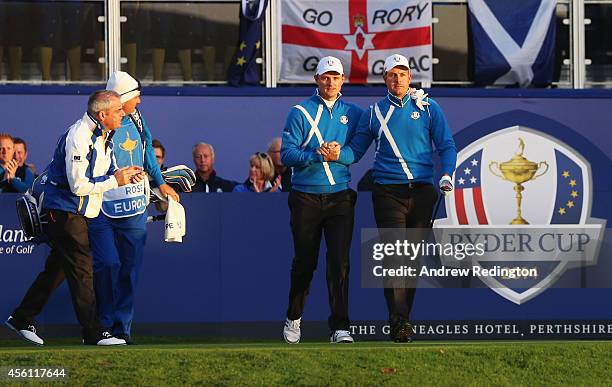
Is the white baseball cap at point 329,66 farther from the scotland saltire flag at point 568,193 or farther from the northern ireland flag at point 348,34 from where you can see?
the northern ireland flag at point 348,34

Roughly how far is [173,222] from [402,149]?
1.88 metres

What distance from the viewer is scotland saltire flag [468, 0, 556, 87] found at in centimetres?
1641

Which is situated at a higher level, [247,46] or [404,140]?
[247,46]

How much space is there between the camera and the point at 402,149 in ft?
35.0

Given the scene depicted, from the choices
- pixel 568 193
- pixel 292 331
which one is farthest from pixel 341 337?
pixel 568 193

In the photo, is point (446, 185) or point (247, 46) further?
point (247, 46)

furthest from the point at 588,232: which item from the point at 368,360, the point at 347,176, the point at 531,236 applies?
the point at 368,360

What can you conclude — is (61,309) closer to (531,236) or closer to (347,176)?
(347,176)

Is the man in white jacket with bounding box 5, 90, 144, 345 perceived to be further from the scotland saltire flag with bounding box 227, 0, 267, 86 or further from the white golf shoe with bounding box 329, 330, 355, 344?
the scotland saltire flag with bounding box 227, 0, 267, 86

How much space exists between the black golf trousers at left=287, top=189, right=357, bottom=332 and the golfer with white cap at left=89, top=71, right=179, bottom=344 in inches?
45.6

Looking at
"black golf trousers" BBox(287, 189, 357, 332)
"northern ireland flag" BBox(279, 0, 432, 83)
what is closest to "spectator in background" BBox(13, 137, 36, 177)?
"black golf trousers" BBox(287, 189, 357, 332)

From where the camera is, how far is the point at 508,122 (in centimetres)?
1335

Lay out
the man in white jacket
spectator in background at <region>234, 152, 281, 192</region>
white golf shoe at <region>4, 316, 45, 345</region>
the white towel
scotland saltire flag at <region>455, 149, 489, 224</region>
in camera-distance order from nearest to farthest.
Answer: the man in white jacket, the white towel, white golf shoe at <region>4, 316, 45, 345</region>, scotland saltire flag at <region>455, 149, 489, 224</region>, spectator in background at <region>234, 152, 281, 192</region>

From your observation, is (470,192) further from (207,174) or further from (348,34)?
(348,34)
